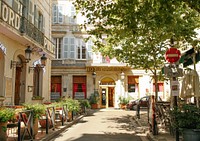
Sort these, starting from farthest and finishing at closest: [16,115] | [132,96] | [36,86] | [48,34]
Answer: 1. [132,96]
2. [48,34]
3. [36,86]
4. [16,115]

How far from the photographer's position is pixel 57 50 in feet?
94.5

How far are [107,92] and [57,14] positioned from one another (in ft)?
37.2

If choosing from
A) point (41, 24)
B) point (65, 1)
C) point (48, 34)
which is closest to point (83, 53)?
point (65, 1)

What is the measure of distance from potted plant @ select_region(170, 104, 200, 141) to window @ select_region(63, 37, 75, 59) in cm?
2261

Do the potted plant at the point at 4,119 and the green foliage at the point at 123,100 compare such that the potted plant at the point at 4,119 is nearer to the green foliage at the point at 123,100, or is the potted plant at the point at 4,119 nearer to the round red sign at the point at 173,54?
the round red sign at the point at 173,54

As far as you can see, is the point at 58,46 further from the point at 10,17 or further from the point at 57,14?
the point at 10,17

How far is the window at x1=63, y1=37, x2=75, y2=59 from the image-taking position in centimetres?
2861

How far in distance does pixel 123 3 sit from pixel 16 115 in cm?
486

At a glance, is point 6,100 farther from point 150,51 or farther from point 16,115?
point 150,51

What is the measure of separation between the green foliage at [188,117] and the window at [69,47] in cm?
2261

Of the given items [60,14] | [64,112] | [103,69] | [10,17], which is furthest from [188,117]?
[60,14]

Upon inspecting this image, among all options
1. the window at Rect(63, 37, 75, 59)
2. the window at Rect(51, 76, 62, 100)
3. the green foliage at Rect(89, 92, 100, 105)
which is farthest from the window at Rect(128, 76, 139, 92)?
the window at Rect(51, 76, 62, 100)

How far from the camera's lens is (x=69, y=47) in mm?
28641

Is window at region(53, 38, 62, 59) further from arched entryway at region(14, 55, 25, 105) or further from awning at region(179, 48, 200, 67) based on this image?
awning at region(179, 48, 200, 67)
